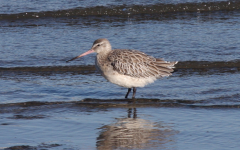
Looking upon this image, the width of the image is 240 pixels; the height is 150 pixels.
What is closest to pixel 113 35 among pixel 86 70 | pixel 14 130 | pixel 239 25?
pixel 86 70

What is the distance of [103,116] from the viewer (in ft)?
23.8

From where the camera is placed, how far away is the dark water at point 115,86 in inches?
251

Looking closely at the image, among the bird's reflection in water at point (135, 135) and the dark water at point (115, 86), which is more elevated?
the dark water at point (115, 86)

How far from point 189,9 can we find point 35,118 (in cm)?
913

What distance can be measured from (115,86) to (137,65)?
1.00m

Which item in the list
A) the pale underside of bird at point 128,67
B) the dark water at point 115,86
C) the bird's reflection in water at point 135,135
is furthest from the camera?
the pale underside of bird at point 128,67

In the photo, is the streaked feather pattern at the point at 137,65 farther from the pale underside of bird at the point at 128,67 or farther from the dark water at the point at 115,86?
the dark water at the point at 115,86

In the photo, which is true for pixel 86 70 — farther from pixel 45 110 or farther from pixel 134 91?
pixel 45 110

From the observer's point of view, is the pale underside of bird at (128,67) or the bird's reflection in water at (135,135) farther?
the pale underside of bird at (128,67)

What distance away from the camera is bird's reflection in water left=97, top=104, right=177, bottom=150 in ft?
19.7

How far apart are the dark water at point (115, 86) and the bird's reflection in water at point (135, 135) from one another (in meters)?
0.01

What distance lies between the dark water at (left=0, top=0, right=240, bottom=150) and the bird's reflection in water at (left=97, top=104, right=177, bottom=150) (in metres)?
0.01

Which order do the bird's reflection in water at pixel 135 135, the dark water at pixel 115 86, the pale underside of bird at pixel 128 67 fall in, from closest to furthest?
the bird's reflection in water at pixel 135 135 < the dark water at pixel 115 86 < the pale underside of bird at pixel 128 67

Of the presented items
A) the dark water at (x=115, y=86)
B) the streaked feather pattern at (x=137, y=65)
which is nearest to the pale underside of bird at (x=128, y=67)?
the streaked feather pattern at (x=137, y=65)
